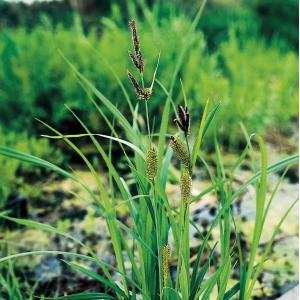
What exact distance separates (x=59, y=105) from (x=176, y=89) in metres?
0.92

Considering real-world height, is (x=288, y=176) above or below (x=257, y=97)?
below

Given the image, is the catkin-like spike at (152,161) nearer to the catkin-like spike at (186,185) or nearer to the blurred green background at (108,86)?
the catkin-like spike at (186,185)

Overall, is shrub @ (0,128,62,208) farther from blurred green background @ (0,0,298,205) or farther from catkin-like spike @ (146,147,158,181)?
catkin-like spike @ (146,147,158,181)

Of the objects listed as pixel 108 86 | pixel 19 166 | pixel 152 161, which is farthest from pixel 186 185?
pixel 108 86

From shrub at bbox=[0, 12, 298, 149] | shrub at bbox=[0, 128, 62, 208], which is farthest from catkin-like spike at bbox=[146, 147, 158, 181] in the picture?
shrub at bbox=[0, 12, 298, 149]

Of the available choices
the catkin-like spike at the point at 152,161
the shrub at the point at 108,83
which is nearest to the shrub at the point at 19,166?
→ the shrub at the point at 108,83

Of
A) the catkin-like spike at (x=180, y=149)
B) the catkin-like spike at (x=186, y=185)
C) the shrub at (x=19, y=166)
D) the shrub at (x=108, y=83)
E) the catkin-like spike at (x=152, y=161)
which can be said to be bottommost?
the shrub at (x=19, y=166)

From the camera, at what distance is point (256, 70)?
14.0ft

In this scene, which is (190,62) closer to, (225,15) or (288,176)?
(288,176)

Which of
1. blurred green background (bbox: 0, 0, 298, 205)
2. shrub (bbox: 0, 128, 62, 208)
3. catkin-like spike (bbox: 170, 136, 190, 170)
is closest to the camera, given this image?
catkin-like spike (bbox: 170, 136, 190, 170)

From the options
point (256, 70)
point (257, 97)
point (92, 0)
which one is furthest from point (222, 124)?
point (92, 0)

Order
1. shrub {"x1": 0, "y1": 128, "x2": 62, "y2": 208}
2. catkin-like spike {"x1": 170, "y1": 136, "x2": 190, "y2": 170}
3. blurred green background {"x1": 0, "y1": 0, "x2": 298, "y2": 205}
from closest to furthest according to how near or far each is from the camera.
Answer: catkin-like spike {"x1": 170, "y1": 136, "x2": 190, "y2": 170} → shrub {"x1": 0, "y1": 128, "x2": 62, "y2": 208} → blurred green background {"x1": 0, "y1": 0, "x2": 298, "y2": 205}

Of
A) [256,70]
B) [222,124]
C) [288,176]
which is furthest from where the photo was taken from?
[256,70]

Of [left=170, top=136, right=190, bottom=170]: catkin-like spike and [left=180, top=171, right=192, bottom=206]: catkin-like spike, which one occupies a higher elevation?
[left=170, top=136, right=190, bottom=170]: catkin-like spike
